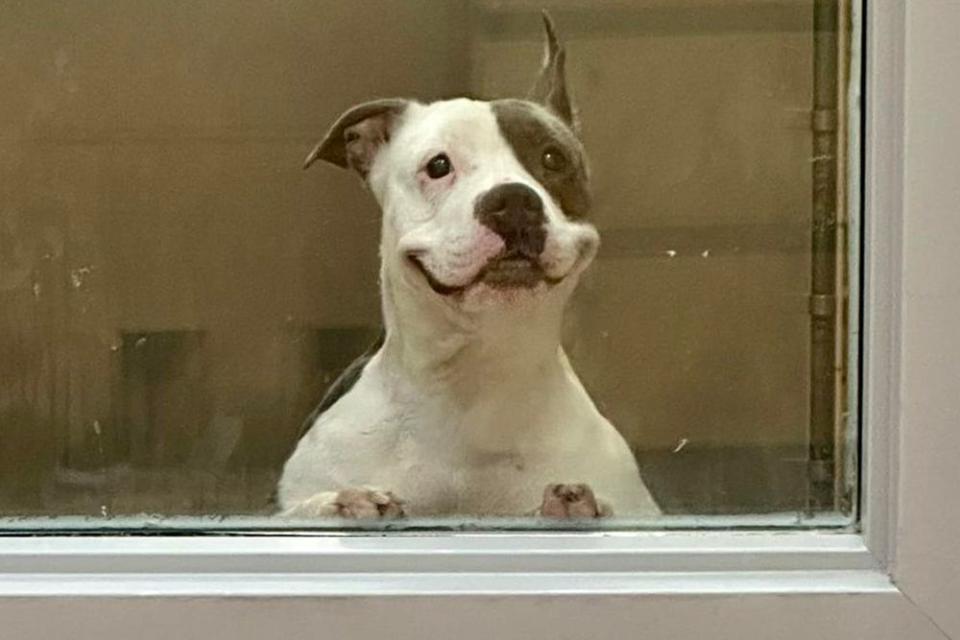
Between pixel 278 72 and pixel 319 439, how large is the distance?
0.61ft

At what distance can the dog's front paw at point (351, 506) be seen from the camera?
570 mm

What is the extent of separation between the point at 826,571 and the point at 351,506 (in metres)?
0.22

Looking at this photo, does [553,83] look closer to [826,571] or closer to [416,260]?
[416,260]

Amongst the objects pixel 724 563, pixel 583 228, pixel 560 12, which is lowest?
pixel 724 563

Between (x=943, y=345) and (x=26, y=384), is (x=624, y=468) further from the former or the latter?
(x=26, y=384)

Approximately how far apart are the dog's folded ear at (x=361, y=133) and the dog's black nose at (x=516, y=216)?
0.21 ft

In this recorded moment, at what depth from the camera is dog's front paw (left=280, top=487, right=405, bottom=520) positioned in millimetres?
570

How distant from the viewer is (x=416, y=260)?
585mm

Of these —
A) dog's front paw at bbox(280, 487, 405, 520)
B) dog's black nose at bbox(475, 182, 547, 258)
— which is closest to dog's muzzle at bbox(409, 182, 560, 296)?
dog's black nose at bbox(475, 182, 547, 258)

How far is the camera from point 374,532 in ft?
1.84

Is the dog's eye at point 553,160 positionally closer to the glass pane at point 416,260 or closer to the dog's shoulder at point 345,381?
the glass pane at point 416,260

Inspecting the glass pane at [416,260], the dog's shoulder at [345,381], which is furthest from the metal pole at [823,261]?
the dog's shoulder at [345,381]

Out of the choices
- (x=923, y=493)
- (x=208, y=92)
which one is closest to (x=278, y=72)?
(x=208, y=92)

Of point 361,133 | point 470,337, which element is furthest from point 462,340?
point 361,133
